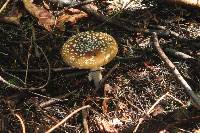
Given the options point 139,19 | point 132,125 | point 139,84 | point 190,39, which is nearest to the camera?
point 132,125

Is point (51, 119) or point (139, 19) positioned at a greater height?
point (139, 19)

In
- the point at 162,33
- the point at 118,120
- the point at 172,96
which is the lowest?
the point at 118,120

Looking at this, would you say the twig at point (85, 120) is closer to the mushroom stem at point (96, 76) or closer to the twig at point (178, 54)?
the mushroom stem at point (96, 76)

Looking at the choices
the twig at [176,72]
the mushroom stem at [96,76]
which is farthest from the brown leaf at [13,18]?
the twig at [176,72]

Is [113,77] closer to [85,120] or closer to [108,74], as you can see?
[108,74]

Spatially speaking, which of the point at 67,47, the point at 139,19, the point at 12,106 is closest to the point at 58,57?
the point at 67,47

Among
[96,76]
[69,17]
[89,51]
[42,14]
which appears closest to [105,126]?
[96,76]

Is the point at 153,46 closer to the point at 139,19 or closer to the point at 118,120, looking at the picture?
the point at 139,19
